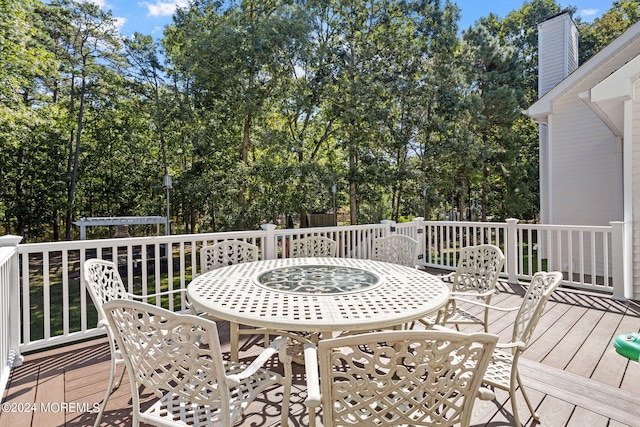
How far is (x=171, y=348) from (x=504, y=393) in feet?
7.36

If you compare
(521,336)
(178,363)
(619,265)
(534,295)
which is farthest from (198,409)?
(619,265)

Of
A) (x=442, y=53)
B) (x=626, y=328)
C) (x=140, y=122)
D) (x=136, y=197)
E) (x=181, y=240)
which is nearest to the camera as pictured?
(x=626, y=328)

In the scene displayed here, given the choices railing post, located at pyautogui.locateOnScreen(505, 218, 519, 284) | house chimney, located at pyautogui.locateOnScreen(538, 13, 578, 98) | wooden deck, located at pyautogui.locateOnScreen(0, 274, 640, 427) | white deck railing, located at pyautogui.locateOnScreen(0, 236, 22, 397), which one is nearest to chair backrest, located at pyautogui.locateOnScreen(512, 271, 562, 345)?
wooden deck, located at pyautogui.locateOnScreen(0, 274, 640, 427)

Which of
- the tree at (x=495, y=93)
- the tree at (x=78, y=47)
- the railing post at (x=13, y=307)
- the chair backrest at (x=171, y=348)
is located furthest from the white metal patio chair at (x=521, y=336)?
the tree at (x=78, y=47)

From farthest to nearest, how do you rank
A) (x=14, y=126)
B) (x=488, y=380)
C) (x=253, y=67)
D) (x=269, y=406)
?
(x=253, y=67) → (x=14, y=126) → (x=269, y=406) → (x=488, y=380)

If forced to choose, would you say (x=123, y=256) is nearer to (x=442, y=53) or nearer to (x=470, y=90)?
(x=442, y=53)

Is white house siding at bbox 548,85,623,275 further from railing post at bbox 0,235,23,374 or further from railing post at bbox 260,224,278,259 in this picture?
railing post at bbox 0,235,23,374

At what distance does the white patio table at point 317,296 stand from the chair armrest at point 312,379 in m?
0.13

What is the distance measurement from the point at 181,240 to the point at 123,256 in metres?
7.73

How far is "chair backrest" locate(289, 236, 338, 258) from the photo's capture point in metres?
4.02

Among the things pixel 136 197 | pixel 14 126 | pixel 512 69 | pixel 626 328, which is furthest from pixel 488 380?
pixel 136 197

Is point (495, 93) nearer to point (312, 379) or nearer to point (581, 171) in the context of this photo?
point (581, 171)

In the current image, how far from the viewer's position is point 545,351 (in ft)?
9.80

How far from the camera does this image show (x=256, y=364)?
155 cm
